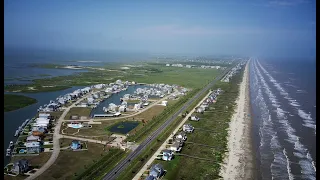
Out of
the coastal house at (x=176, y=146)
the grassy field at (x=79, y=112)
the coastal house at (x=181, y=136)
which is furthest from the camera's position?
the grassy field at (x=79, y=112)

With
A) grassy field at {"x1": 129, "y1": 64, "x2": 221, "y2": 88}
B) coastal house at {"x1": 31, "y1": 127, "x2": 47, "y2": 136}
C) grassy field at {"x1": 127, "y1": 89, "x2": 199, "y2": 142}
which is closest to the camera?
coastal house at {"x1": 31, "y1": 127, "x2": 47, "y2": 136}

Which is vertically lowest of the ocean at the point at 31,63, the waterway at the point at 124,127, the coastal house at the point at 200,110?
the waterway at the point at 124,127

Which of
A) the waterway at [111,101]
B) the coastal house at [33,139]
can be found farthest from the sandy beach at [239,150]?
the waterway at [111,101]

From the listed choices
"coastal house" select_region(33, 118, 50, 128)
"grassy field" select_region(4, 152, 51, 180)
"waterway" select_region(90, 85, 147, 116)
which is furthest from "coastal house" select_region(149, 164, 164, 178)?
"waterway" select_region(90, 85, 147, 116)

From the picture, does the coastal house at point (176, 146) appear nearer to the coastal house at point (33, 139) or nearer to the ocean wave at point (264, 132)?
the ocean wave at point (264, 132)

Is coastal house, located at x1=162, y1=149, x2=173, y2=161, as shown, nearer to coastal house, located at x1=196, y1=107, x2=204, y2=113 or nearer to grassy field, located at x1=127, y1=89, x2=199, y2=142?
grassy field, located at x1=127, y1=89, x2=199, y2=142

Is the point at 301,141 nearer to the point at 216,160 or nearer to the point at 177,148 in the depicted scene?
the point at 216,160
